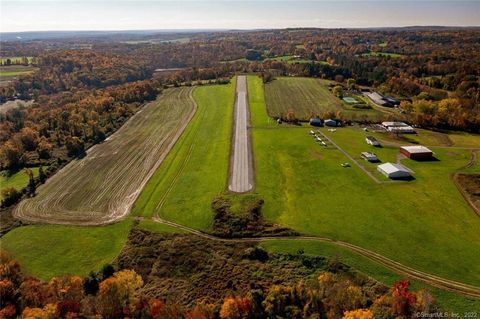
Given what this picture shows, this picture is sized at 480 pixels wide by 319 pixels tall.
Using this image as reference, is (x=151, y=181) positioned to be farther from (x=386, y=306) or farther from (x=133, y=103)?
(x=133, y=103)

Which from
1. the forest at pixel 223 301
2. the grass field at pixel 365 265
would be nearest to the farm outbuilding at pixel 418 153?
the grass field at pixel 365 265

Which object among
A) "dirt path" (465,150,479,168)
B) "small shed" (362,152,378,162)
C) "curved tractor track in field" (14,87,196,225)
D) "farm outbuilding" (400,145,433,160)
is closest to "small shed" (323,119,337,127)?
"small shed" (362,152,378,162)

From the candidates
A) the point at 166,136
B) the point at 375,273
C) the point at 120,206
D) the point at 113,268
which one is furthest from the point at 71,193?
the point at 375,273

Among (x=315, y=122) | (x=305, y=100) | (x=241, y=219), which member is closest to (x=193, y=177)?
(x=241, y=219)

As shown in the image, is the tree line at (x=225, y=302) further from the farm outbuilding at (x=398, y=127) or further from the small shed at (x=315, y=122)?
the small shed at (x=315, y=122)

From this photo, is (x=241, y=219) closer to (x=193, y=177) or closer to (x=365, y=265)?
(x=193, y=177)

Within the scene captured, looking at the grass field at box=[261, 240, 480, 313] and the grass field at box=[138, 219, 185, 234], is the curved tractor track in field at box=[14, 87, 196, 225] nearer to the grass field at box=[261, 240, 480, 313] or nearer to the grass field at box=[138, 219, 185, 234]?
the grass field at box=[138, 219, 185, 234]
